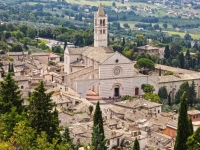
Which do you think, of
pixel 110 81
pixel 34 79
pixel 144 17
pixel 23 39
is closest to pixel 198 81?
pixel 110 81

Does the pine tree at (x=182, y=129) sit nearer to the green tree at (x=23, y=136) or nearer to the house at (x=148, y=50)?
the green tree at (x=23, y=136)

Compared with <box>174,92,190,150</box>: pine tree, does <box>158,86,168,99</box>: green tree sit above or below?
below

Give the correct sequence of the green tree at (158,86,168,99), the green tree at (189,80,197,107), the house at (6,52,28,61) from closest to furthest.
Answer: the green tree at (158,86,168,99) → the green tree at (189,80,197,107) → the house at (6,52,28,61)

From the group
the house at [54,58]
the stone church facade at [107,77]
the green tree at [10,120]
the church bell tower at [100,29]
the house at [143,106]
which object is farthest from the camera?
the house at [54,58]

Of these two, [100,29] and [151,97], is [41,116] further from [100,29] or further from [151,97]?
[100,29]

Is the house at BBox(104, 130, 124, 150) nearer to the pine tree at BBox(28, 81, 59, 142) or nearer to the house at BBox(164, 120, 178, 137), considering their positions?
the house at BBox(164, 120, 178, 137)

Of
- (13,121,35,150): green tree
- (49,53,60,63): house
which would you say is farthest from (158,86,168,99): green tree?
(13,121,35,150): green tree

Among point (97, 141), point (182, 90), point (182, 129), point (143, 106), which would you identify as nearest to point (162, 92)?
point (182, 90)

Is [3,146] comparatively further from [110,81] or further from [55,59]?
[55,59]

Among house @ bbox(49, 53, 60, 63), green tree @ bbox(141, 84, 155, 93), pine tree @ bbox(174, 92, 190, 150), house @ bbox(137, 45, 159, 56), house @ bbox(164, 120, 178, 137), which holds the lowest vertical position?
house @ bbox(164, 120, 178, 137)

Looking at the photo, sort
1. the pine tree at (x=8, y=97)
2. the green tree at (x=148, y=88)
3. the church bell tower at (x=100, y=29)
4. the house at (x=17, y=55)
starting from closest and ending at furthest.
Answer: the pine tree at (x=8, y=97) → the green tree at (x=148, y=88) → the church bell tower at (x=100, y=29) → the house at (x=17, y=55)

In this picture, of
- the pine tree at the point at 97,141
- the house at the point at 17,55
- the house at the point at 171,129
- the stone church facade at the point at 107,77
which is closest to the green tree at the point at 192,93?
the stone church facade at the point at 107,77

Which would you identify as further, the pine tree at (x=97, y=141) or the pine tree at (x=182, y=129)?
the pine tree at (x=97, y=141)

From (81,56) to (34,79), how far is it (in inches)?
320
